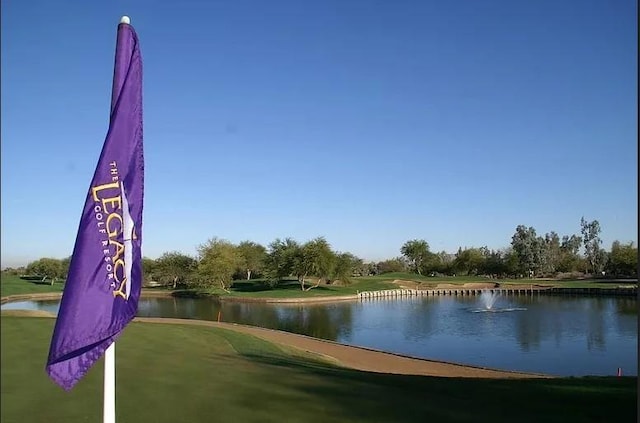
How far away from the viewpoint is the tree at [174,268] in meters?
86.4

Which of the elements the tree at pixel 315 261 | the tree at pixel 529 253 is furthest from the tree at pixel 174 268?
the tree at pixel 529 253

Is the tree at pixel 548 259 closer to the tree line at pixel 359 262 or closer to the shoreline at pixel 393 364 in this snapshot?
the tree line at pixel 359 262

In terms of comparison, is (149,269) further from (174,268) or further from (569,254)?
(569,254)

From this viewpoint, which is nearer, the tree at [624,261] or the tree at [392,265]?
the tree at [624,261]

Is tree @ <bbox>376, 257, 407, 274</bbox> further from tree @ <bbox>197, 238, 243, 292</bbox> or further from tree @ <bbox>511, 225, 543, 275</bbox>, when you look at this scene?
tree @ <bbox>197, 238, 243, 292</bbox>

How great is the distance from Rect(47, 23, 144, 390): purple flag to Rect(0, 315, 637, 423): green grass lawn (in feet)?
6.23

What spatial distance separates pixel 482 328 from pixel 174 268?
194 ft

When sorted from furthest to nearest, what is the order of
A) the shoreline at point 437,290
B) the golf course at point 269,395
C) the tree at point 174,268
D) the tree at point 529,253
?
the tree at point 529,253 < the tree at point 174,268 < the shoreline at point 437,290 < the golf course at point 269,395

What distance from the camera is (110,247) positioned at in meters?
4.89

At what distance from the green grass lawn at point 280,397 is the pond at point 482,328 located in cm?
1398

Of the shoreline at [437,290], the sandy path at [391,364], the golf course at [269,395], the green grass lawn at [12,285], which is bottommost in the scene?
the shoreline at [437,290]

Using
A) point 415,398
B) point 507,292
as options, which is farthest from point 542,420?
point 507,292

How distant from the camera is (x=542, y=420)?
873 cm

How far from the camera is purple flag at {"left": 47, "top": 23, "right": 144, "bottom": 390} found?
4.58 metres
